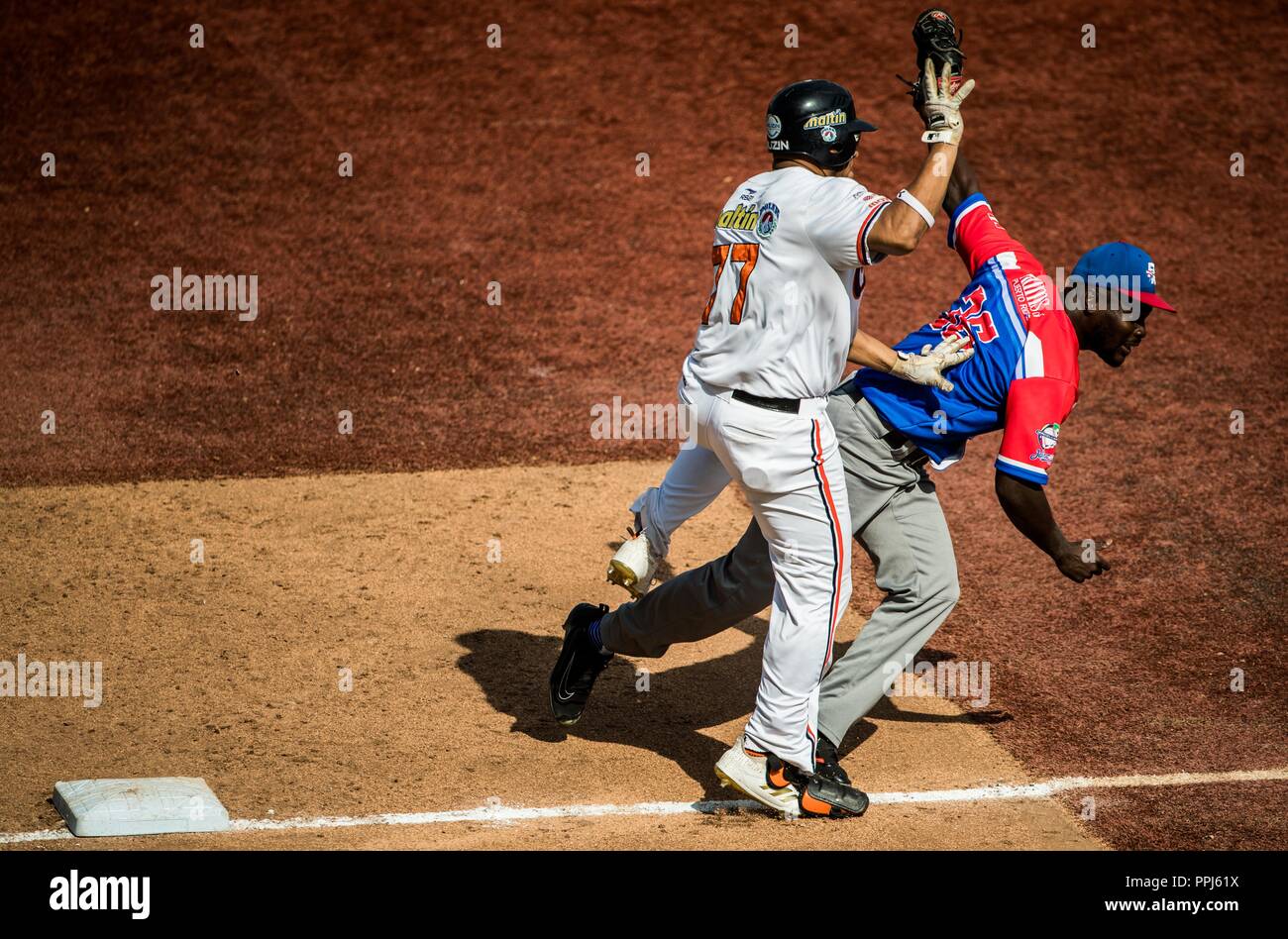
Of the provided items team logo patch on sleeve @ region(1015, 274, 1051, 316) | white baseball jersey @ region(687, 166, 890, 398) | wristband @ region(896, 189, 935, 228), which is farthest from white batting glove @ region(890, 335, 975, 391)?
wristband @ region(896, 189, 935, 228)

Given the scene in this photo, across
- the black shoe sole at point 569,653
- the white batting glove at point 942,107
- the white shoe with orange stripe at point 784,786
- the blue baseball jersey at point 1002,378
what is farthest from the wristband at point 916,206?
the black shoe sole at point 569,653

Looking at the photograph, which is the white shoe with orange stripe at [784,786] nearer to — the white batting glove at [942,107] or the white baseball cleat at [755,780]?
the white baseball cleat at [755,780]

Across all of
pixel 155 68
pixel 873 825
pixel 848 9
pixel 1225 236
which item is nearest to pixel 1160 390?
pixel 1225 236

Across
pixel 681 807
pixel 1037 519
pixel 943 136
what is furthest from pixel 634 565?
pixel 943 136

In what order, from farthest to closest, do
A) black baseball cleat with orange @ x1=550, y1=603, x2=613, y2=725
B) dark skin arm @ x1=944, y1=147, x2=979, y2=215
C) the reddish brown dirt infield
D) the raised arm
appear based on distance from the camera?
the reddish brown dirt infield → dark skin arm @ x1=944, y1=147, x2=979, y2=215 → black baseball cleat with orange @ x1=550, y1=603, x2=613, y2=725 → the raised arm

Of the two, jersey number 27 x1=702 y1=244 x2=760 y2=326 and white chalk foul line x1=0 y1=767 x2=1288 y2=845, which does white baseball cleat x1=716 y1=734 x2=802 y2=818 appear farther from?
jersey number 27 x1=702 y1=244 x2=760 y2=326

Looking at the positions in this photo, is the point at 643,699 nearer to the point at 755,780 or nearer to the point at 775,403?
the point at 755,780

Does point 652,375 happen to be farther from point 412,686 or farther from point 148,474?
point 412,686

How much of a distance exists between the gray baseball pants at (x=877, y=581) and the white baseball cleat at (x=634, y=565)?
0.09 meters

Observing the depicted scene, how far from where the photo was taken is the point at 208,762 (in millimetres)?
4535

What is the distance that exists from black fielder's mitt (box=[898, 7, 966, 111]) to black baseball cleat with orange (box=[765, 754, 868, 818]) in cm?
209

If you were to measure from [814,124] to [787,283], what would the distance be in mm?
502

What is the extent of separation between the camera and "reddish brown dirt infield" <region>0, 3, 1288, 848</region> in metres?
5.70

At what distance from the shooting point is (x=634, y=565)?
4.62 metres
